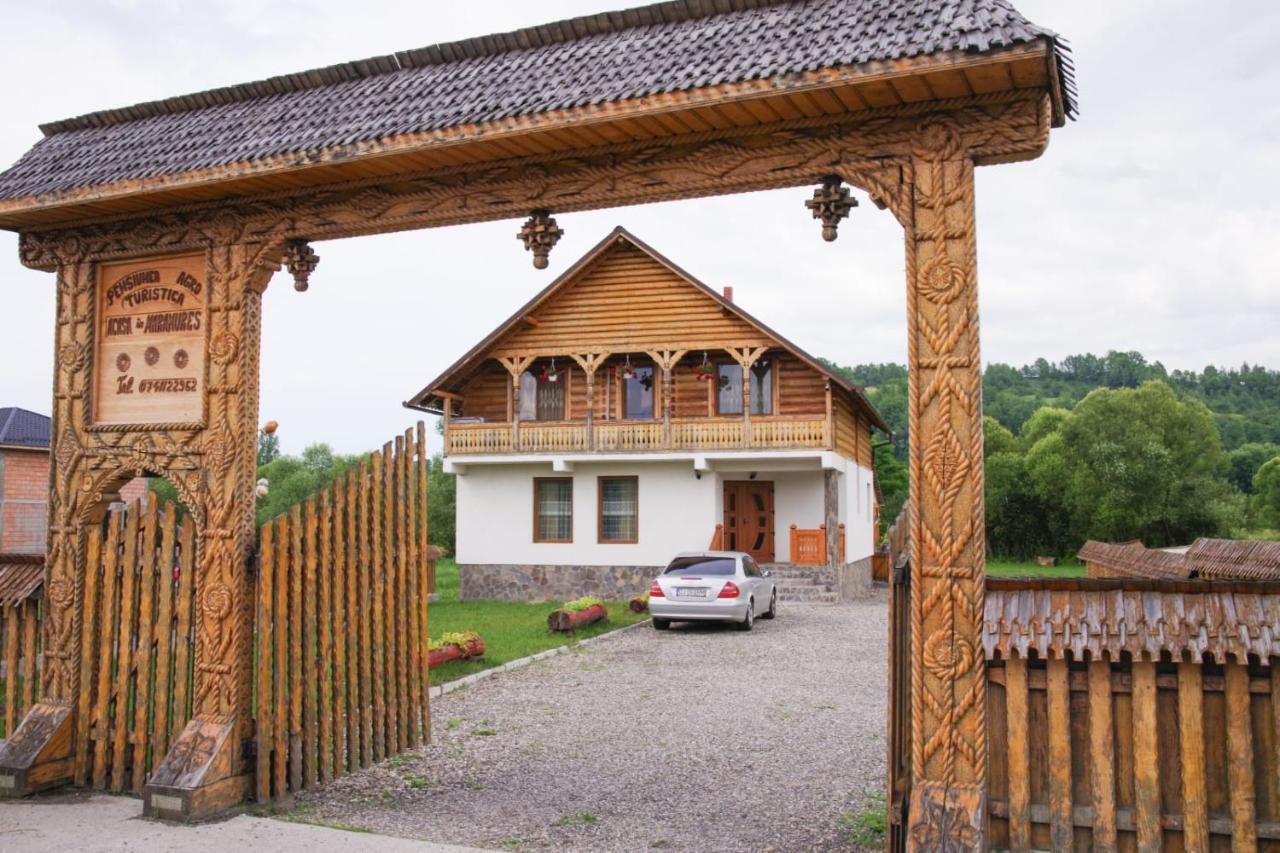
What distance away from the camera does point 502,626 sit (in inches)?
743

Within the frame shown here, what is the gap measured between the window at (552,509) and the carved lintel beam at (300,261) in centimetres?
1963

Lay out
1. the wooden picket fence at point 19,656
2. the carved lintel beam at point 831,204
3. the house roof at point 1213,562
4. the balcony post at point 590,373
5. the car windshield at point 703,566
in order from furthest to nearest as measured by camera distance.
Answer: the balcony post at point 590,373
the car windshield at point 703,566
the house roof at point 1213,562
the wooden picket fence at point 19,656
the carved lintel beam at point 831,204

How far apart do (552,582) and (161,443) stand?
1954 centimetres

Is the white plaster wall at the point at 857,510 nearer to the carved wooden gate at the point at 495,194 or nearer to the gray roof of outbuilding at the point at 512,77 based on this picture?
the gray roof of outbuilding at the point at 512,77

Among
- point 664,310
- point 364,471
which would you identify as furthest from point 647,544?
point 364,471

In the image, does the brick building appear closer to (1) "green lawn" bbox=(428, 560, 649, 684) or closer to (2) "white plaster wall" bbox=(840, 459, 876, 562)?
(1) "green lawn" bbox=(428, 560, 649, 684)

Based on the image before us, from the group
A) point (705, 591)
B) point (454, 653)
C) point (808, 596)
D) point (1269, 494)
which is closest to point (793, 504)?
point (808, 596)

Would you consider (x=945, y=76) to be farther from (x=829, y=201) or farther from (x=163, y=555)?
(x=163, y=555)

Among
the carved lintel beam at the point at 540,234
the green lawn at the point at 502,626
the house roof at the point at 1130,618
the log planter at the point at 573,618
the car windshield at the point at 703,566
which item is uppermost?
the carved lintel beam at the point at 540,234

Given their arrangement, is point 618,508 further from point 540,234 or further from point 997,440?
→ point 997,440

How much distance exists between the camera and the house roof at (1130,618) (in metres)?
4.74

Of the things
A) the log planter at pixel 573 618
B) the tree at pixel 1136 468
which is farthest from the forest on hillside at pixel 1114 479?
the log planter at pixel 573 618

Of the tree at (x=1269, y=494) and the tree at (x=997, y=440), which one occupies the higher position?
the tree at (x=997, y=440)

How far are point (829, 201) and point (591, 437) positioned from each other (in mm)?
20011
